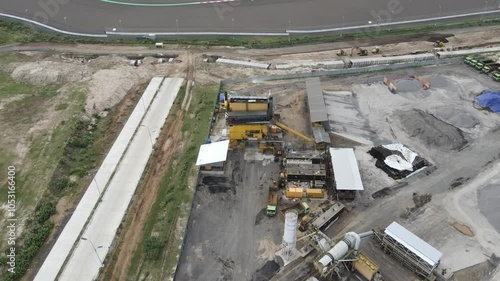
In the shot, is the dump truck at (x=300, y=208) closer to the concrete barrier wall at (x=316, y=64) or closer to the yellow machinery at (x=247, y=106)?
the yellow machinery at (x=247, y=106)

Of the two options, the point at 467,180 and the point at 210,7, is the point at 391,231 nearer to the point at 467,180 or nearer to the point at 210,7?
the point at 467,180

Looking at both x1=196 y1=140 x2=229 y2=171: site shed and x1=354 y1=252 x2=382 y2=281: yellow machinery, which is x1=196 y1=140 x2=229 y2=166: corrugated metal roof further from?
x1=354 y1=252 x2=382 y2=281: yellow machinery

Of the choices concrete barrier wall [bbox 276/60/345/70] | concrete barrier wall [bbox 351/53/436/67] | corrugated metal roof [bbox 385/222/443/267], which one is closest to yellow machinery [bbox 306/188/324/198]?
corrugated metal roof [bbox 385/222/443/267]

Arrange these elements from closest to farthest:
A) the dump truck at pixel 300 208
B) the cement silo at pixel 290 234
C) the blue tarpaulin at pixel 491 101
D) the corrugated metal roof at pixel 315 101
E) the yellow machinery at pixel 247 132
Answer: the cement silo at pixel 290 234 → the dump truck at pixel 300 208 → the yellow machinery at pixel 247 132 → the corrugated metal roof at pixel 315 101 → the blue tarpaulin at pixel 491 101

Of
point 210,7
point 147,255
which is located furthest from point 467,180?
point 210,7

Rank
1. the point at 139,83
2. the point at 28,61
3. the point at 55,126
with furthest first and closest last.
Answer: the point at 28,61, the point at 139,83, the point at 55,126

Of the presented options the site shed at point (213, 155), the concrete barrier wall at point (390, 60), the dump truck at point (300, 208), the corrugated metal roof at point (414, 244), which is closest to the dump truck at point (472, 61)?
the concrete barrier wall at point (390, 60)
